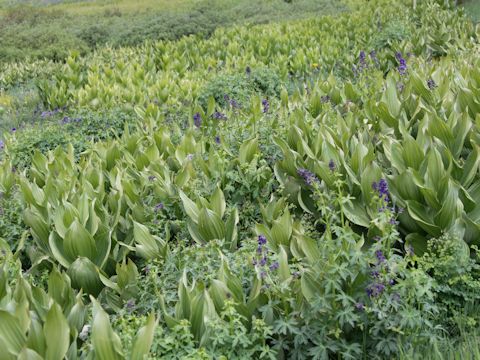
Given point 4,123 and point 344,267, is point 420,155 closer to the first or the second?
point 344,267

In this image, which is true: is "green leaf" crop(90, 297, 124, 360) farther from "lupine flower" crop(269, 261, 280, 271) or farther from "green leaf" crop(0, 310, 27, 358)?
"lupine flower" crop(269, 261, 280, 271)

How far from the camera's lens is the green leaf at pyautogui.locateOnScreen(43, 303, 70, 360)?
2523mm

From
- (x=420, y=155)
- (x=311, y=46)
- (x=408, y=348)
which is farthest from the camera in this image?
(x=311, y=46)

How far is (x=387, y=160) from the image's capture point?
13.6ft

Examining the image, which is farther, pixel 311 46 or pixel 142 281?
pixel 311 46

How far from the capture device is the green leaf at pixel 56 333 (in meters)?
2.52

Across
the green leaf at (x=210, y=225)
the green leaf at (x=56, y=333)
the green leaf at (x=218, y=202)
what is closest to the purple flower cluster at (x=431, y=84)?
the green leaf at (x=218, y=202)

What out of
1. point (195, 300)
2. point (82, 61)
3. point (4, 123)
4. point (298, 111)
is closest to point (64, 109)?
point (4, 123)

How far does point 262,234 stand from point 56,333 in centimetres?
129

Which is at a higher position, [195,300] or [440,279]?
[195,300]

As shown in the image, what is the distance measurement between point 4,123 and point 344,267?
23.9 feet

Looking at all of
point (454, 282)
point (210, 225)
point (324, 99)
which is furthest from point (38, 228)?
point (324, 99)

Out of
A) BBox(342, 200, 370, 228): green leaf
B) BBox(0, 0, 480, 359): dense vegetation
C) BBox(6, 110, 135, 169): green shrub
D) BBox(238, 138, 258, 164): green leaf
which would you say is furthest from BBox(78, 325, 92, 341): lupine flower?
BBox(6, 110, 135, 169): green shrub

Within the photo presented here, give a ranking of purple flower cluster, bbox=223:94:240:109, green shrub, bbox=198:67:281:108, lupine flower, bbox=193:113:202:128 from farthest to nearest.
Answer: green shrub, bbox=198:67:281:108 → purple flower cluster, bbox=223:94:240:109 → lupine flower, bbox=193:113:202:128
